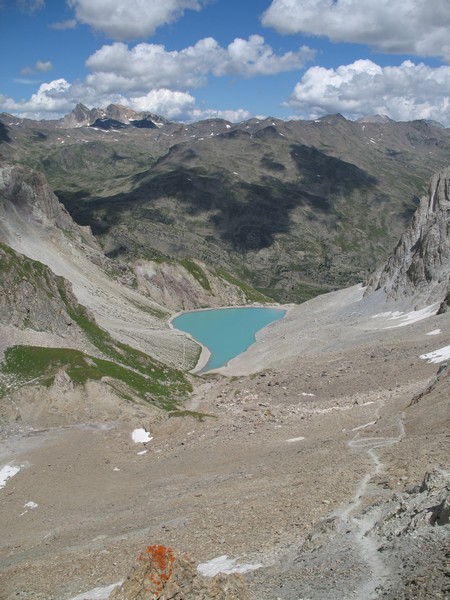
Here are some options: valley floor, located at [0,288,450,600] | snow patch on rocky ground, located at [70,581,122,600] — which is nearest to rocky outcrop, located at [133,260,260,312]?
valley floor, located at [0,288,450,600]

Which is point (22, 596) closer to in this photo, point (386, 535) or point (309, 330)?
point (386, 535)

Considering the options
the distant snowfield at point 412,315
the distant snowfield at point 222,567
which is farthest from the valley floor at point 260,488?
the distant snowfield at point 412,315

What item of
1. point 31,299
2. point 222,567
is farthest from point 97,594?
point 31,299

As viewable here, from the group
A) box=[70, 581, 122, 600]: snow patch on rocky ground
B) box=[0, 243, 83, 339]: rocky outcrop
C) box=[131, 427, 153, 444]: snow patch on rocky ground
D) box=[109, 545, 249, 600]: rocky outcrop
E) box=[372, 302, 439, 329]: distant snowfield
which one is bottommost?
box=[372, 302, 439, 329]: distant snowfield

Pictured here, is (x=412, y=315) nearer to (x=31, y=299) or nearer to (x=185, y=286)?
(x=31, y=299)

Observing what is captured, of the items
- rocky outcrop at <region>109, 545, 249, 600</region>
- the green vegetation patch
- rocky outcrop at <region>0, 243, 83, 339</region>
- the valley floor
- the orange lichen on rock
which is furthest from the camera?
rocky outcrop at <region>0, 243, 83, 339</region>

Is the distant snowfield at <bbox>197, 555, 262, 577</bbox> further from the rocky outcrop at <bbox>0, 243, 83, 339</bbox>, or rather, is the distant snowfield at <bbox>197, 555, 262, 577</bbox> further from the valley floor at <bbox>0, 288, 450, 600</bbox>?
the rocky outcrop at <bbox>0, 243, 83, 339</bbox>

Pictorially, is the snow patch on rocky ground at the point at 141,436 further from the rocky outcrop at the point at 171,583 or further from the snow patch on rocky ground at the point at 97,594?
the rocky outcrop at the point at 171,583
